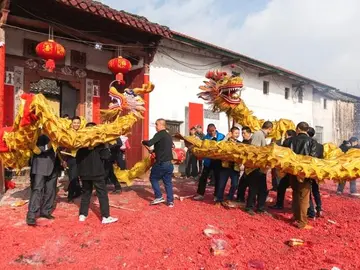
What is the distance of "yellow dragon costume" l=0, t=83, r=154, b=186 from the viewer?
16.0ft

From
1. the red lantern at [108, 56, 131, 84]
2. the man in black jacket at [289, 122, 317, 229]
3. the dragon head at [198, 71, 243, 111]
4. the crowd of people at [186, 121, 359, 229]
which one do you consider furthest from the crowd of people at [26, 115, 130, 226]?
the red lantern at [108, 56, 131, 84]

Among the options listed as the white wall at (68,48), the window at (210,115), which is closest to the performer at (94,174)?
the white wall at (68,48)

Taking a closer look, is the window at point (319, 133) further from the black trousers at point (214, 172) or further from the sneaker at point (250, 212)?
the sneaker at point (250, 212)

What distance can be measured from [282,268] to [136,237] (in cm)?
187

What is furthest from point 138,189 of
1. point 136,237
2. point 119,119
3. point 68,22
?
point 68,22

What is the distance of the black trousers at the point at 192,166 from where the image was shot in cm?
1061

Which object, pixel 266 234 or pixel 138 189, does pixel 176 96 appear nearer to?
pixel 138 189

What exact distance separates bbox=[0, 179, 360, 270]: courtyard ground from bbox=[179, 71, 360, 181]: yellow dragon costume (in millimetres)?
864

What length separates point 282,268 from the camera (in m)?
3.96

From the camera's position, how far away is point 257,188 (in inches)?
243

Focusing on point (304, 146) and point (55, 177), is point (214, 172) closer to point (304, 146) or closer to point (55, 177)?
point (304, 146)

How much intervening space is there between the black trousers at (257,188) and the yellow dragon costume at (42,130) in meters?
2.18

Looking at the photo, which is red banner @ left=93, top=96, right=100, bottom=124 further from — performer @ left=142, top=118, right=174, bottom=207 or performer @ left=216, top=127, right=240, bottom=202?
performer @ left=216, top=127, right=240, bottom=202

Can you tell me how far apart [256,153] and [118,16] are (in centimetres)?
477
